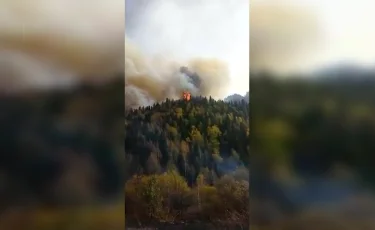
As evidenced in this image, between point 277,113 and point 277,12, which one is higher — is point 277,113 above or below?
below

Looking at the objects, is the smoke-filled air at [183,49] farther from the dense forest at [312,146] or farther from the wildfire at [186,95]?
the dense forest at [312,146]

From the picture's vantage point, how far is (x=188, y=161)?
1459mm

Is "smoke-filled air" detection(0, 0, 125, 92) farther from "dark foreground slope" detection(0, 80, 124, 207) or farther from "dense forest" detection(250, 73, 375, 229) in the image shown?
"dense forest" detection(250, 73, 375, 229)

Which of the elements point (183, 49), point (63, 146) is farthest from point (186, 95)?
point (63, 146)

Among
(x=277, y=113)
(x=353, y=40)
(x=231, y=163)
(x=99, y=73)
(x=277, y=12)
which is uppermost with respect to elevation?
(x=277, y=12)

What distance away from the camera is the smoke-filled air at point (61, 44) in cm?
148

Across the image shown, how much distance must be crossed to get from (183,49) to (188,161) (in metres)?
0.41

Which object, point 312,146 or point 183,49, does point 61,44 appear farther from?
point 312,146

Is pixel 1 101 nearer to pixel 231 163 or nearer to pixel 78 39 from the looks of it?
pixel 78 39

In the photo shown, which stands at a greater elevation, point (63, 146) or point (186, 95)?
point (186, 95)

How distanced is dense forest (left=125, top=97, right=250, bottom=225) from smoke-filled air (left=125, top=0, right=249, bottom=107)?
0.18 ft

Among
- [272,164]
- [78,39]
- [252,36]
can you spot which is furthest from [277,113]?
[78,39]

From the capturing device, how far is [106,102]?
148cm

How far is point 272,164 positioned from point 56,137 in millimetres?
790
